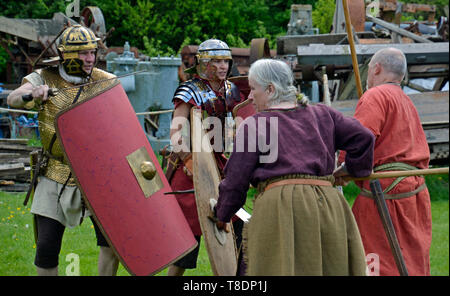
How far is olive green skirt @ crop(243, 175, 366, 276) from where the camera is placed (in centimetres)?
261

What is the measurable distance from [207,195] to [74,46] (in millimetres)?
1183

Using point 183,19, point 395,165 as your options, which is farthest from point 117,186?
point 183,19

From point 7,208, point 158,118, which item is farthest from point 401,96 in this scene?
point 158,118

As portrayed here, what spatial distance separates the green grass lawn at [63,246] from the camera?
15.1ft

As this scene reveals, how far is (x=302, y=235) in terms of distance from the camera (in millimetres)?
2617

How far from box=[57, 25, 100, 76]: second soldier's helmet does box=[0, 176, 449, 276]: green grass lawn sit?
1.50m

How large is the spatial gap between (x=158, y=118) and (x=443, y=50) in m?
4.71

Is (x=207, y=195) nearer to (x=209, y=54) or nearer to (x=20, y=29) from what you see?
(x=209, y=54)

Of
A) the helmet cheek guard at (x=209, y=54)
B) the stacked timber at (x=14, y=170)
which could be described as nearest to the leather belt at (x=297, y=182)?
the helmet cheek guard at (x=209, y=54)

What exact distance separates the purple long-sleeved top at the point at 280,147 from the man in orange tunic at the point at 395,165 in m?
0.78

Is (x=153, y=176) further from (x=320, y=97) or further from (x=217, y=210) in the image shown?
(x=320, y=97)

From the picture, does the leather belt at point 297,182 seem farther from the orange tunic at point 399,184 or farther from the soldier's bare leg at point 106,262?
the soldier's bare leg at point 106,262

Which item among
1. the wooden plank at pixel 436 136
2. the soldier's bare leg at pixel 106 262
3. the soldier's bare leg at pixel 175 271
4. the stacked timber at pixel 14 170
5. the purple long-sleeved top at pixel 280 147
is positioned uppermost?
the purple long-sleeved top at pixel 280 147

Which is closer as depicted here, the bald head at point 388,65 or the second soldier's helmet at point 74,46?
the second soldier's helmet at point 74,46
